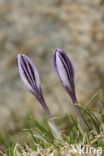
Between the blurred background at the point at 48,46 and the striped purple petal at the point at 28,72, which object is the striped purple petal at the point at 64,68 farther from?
the blurred background at the point at 48,46

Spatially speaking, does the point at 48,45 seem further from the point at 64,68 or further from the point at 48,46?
the point at 64,68

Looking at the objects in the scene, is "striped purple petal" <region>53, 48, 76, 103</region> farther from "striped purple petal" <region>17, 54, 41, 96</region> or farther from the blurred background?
the blurred background

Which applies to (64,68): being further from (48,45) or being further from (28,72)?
(48,45)

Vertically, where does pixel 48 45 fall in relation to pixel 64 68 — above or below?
above

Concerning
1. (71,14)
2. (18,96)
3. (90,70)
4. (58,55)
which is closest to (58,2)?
(71,14)

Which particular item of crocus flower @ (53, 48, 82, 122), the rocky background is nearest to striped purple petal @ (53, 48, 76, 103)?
crocus flower @ (53, 48, 82, 122)

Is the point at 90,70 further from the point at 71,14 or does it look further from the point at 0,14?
the point at 0,14

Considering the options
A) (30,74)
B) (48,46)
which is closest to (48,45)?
(48,46)

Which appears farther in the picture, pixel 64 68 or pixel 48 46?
pixel 48 46
